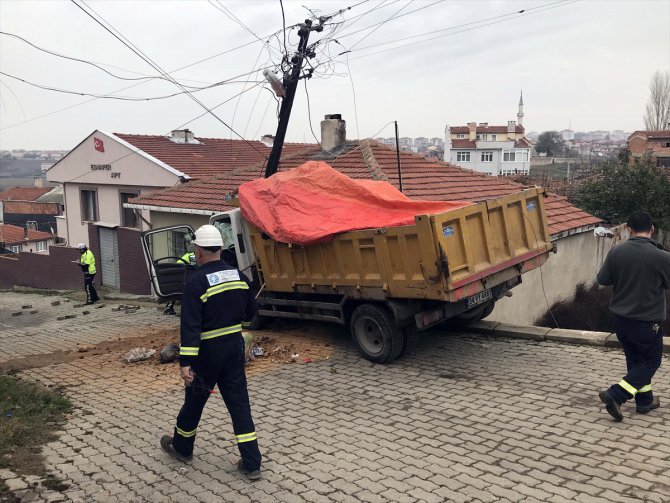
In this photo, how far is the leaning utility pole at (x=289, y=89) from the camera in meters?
11.4

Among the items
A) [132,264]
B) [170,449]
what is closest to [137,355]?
[170,449]

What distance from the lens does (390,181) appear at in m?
12.2

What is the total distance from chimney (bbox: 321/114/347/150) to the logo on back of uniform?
10.6 m

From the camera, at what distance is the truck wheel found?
7.46m

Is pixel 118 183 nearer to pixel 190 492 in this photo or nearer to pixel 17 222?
pixel 190 492

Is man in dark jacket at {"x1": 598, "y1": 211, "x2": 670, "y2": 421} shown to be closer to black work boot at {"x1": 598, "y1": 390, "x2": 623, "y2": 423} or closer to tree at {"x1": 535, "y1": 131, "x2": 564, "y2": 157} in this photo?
black work boot at {"x1": 598, "y1": 390, "x2": 623, "y2": 423}

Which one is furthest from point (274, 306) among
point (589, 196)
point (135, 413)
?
point (589, 196)

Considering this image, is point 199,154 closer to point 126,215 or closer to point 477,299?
point 126,215

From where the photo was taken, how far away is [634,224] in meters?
5.45

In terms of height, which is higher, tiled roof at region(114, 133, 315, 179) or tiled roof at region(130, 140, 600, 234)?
tiled roof at region(114, 133, 315, 179)

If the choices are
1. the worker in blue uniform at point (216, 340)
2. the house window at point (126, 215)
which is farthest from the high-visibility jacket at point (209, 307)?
the house window at point (126, 215)

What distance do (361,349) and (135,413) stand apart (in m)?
2.96

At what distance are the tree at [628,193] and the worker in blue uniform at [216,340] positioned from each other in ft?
67.1

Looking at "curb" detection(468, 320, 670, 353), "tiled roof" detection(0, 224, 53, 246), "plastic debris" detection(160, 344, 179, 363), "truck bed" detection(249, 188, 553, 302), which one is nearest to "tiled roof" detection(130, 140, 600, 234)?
"curb" detection(468, 320, 670, 353)
